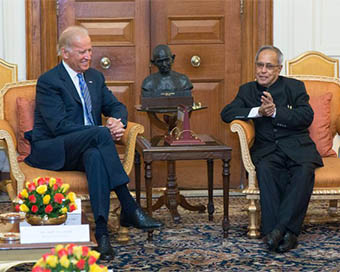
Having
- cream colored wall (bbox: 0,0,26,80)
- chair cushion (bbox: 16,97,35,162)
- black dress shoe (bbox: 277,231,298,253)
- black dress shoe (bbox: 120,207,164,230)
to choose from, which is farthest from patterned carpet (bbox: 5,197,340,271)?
cream colored wall (bbox: 0,0,26,80)

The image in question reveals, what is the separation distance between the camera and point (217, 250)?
431 cm

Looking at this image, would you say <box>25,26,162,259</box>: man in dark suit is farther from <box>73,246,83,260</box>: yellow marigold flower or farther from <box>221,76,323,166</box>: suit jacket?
<box>73,246,83,260</box>: yellow marigold flower

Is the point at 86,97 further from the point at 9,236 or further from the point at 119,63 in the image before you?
the point at 9,236

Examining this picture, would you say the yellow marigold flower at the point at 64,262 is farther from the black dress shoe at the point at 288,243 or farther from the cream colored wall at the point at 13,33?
the cream colored wall at the point at 13,33

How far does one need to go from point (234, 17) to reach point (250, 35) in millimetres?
196

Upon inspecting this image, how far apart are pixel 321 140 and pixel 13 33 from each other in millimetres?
2602

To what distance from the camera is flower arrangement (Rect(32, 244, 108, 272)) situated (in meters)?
1.96

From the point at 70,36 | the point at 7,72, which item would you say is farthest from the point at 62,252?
the point at 7,72

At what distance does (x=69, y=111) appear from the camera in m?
4.52

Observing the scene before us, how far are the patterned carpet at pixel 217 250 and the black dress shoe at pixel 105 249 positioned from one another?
0.15ft

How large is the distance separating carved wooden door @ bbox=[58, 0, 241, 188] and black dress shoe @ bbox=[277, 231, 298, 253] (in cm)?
193

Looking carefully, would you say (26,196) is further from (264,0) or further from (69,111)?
(264,0)

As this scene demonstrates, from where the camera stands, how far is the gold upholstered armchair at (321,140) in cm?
454

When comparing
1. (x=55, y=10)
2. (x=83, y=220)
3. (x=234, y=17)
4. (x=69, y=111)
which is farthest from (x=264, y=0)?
(x=83, y=220)
